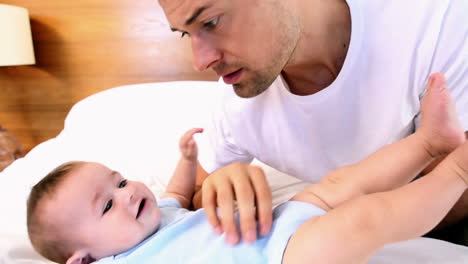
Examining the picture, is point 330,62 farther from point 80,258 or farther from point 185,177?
point 80,258

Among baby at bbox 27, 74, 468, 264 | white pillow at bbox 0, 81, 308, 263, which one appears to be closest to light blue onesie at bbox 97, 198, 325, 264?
baby at bbox 27, 74, 468, 264

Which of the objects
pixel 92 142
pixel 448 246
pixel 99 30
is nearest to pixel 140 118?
pixel 92 142

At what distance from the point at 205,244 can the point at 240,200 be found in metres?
0.15

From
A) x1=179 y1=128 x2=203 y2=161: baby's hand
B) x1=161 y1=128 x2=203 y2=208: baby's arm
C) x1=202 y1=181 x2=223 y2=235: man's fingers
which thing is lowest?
x1=161 y1=128 x2=203 y2=208: baby's arm

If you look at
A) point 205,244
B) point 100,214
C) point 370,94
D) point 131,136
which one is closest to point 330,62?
point 370,94

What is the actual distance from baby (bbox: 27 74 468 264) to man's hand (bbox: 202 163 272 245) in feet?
0.12

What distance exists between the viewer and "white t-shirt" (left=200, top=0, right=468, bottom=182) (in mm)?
777

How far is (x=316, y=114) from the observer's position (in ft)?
2.91

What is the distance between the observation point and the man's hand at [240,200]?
1.97ft

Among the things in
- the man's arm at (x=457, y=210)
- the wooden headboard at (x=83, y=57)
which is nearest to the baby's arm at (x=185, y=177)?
the man's arm at (x=457, y=210)

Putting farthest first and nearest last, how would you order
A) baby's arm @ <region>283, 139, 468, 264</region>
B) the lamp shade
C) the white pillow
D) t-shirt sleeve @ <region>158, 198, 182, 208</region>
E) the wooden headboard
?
the wooden headboard → the lamp shade → the white pillow → t-shirt sleeve @ <region>158, 198, 182, 208</region> → baby's arm @ <region>283, 139, 468, 264</region>

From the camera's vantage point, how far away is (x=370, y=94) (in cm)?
84

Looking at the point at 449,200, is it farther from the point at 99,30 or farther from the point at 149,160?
the point at 99,30

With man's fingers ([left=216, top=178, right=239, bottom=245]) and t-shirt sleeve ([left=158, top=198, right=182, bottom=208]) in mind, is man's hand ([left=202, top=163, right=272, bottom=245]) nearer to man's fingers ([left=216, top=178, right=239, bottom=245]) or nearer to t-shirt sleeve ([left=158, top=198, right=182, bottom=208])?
man's fingers ([left=216, top=178, right=239, bottom=245])
